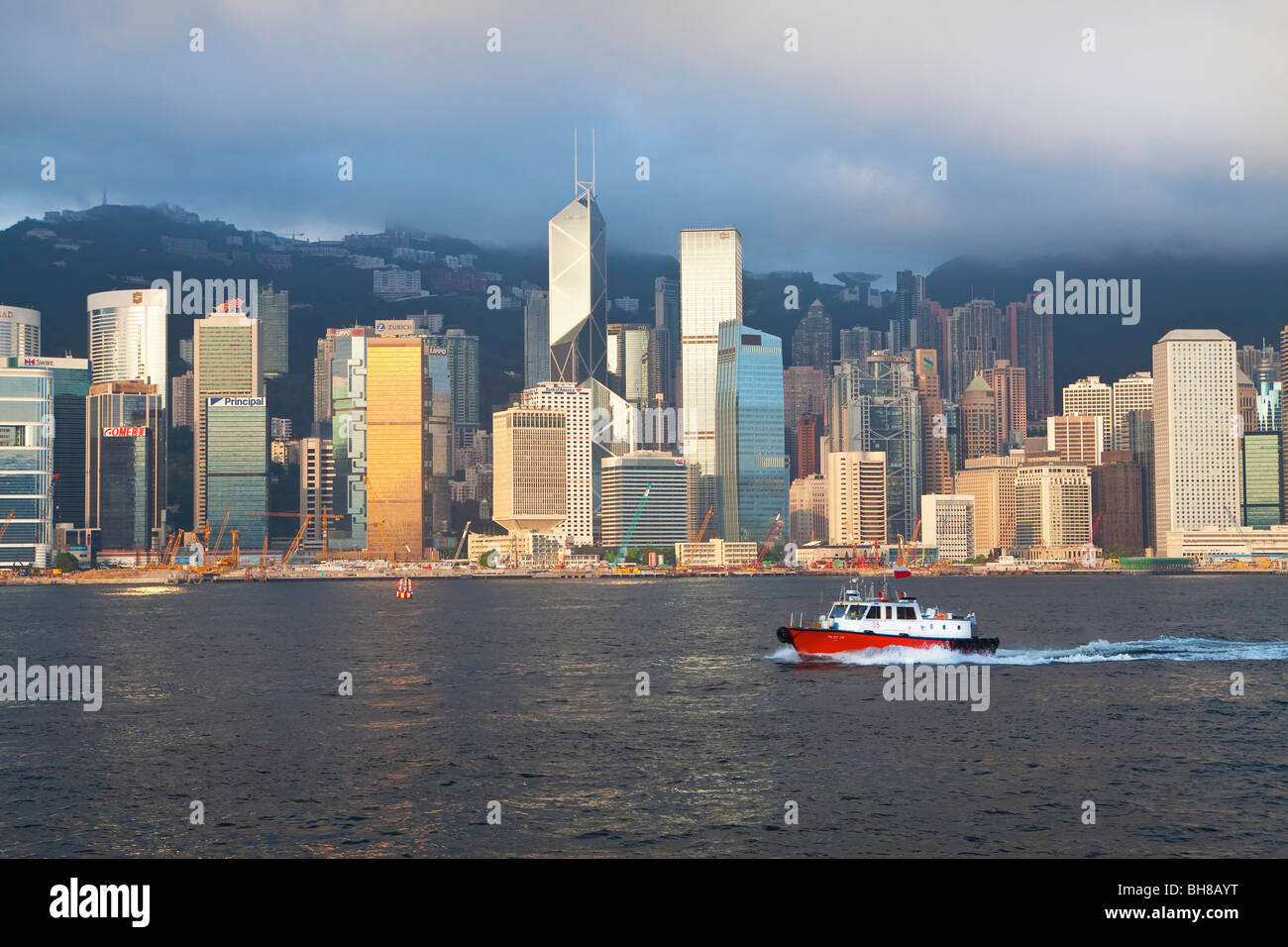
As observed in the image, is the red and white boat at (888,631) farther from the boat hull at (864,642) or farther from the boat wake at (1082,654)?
the boat wake at (1082,654)

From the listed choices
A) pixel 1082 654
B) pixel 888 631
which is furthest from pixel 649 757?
pixel 1082 654

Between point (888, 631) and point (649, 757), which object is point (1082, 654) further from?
point (649, 757)

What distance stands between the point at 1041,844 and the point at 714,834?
10.3 meters

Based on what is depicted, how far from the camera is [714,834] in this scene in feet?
132

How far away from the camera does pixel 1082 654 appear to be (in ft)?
320

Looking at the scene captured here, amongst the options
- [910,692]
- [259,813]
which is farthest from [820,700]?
[259,813]

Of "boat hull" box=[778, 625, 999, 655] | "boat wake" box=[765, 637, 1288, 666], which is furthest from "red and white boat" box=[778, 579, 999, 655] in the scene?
"boat wake" box=[765, 637, 1288, 666]

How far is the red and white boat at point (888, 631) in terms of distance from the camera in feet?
289

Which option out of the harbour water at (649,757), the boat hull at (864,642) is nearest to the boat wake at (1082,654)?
the boat hull at (864,642)

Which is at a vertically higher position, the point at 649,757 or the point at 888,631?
the point at 888,631

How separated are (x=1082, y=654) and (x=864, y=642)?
21.0m

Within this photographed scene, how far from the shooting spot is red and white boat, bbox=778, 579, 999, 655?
88.1 meters

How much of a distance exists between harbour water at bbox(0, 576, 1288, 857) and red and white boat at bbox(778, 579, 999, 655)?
1.66m

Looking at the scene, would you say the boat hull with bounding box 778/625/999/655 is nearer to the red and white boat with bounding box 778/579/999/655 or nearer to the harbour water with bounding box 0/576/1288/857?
the red and white boat with bounding box 778/579/999/655
